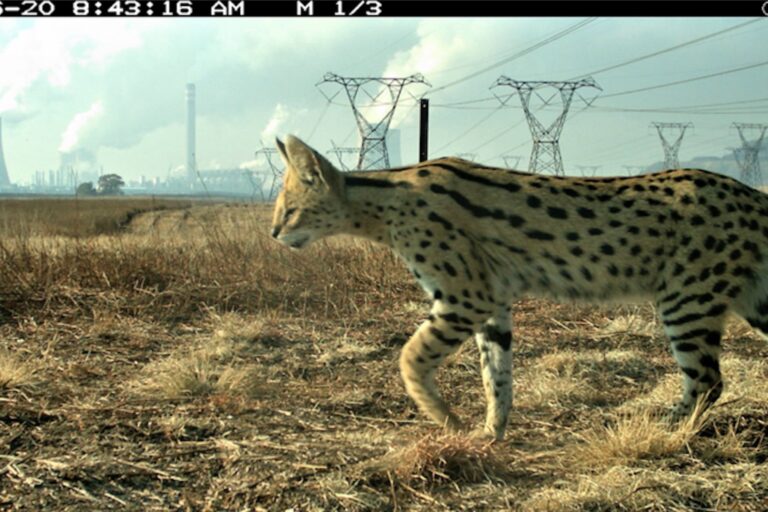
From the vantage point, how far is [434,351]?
16.0 feet

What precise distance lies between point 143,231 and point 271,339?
5.94 meters

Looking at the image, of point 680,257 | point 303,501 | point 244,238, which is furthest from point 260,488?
point 244,238

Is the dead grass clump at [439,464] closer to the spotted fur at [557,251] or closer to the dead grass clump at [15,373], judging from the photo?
the spotted fur at [557,251]

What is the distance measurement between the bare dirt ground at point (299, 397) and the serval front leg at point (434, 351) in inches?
6.3

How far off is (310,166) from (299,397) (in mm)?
1669

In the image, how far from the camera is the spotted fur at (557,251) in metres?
4.98

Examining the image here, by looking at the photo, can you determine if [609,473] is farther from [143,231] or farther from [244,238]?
[143,231]

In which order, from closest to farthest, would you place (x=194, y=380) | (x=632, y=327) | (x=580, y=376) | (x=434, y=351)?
(x=434, y=351), (x=194, y=380), (x=580, y=376), (x=632, y=327)

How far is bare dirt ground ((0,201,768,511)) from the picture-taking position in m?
3.96

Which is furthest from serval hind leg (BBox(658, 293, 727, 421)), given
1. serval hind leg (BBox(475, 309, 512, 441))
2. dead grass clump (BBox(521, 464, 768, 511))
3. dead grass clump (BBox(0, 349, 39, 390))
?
dead grass clump (BBox(0, 349, 39, 390))

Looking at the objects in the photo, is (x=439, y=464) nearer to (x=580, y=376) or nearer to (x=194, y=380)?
(x=194, y=380)

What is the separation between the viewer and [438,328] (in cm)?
488

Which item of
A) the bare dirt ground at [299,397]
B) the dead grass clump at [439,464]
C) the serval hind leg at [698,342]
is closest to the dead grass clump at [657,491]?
the bare dirt ground at [299,397]

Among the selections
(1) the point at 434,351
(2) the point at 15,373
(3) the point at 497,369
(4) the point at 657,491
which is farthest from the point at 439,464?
(2) the point at 15,373
